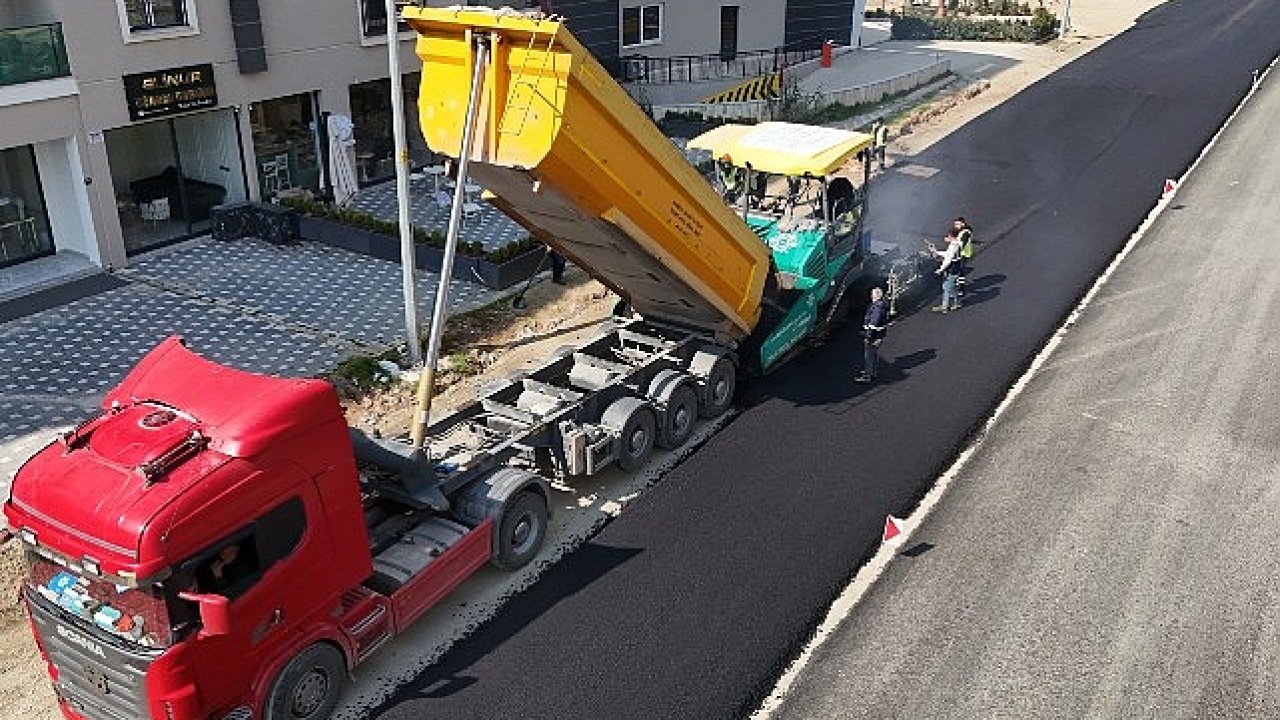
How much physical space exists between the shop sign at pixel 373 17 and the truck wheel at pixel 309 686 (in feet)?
56.7

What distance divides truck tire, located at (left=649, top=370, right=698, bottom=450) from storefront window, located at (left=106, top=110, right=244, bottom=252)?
12.3m

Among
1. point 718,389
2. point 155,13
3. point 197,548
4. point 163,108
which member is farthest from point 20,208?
point 197,548

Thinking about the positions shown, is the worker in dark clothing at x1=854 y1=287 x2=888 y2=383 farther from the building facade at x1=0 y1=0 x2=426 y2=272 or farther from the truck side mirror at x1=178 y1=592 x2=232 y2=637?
the building facade at x1=0 y1=0 x2=426 y2=272

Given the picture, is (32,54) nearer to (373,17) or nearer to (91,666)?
(373,17)

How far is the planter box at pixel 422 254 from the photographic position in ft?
59.8

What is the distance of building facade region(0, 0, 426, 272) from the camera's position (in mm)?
17781

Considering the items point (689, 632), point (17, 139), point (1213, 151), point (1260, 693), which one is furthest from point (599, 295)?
point (1213, 151)

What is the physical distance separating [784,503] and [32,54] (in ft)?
48.4

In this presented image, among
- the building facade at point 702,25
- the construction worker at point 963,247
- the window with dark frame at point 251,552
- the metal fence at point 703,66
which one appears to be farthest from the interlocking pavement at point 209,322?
the metal fence at point 703,66

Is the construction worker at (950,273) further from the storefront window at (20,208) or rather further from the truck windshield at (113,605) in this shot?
the storefront window at (20,208)

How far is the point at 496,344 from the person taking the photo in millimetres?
16266


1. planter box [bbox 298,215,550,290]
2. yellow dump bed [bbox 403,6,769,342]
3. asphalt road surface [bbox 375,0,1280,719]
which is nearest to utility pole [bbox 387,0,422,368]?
planter box [bbox 298,215,550,290]

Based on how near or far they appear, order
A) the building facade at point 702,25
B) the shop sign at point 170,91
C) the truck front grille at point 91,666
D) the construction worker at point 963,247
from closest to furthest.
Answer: the truck front grille at point 91,666 → the construction worker at point 963,247 → the shop sign at point 170,91 → the building facade at point 702,25

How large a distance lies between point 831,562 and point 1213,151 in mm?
20962
